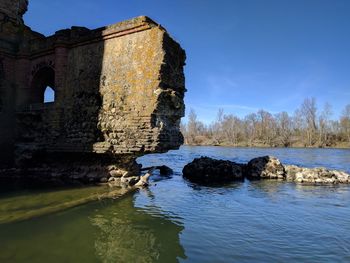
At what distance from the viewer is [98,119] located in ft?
45.1

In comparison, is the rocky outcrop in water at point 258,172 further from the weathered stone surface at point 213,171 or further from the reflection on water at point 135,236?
the reflection on water at point 135,236

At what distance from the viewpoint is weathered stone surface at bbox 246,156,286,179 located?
57.9 ft

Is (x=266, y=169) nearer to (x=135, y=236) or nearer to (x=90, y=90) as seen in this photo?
(x=90, y=90)

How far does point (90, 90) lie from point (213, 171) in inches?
308

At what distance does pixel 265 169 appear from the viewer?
18.1 meters

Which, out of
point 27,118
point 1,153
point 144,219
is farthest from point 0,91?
point 144,219

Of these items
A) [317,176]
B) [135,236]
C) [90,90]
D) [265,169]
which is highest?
[90,90]

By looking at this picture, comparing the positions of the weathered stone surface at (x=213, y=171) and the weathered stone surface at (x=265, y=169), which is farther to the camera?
the weathered stone surface at (x=265, y=169)

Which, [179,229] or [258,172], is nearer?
[179,229]

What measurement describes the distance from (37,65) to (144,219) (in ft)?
35.9

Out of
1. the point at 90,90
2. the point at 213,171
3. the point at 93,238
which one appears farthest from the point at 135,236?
the point at 213,171

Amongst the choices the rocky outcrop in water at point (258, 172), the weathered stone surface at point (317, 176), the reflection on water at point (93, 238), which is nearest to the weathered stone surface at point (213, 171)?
the rocky outcrop in water at point (258, 172)

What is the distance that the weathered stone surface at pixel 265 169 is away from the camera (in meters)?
17.6

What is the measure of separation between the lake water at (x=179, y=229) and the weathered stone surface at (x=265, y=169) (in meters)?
5.77
